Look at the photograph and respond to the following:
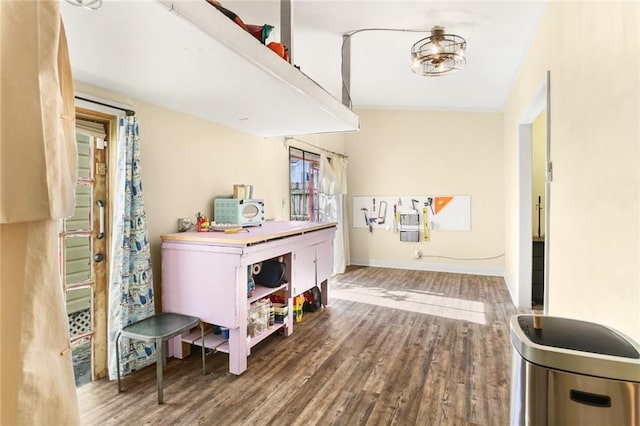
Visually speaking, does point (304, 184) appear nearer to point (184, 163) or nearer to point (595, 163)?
point (184, 163)

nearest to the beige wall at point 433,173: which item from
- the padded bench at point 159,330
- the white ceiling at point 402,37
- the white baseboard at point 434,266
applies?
the white baseboard at point 434,266

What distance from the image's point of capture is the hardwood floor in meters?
1.98

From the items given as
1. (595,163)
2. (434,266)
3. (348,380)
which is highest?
(595,163)

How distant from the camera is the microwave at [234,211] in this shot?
311 cm

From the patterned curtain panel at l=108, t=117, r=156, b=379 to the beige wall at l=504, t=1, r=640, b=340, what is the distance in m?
2.69

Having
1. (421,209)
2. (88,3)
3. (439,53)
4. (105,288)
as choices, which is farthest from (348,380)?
(421,209)

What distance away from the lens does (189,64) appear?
182 centimetres

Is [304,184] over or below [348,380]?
over

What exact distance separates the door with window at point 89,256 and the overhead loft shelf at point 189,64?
0.44 meters

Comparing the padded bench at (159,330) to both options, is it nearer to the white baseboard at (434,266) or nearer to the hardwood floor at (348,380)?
the hardwood floor at (348,380)

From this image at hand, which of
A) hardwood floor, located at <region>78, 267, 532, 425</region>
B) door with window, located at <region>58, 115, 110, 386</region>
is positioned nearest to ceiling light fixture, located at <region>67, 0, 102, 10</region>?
door with window, located at <region>58, 115, 110, 386</region>

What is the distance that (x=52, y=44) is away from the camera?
70cm

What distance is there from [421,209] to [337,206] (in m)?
1.51

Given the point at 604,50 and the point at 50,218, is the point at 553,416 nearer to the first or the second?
the point at 50,218
